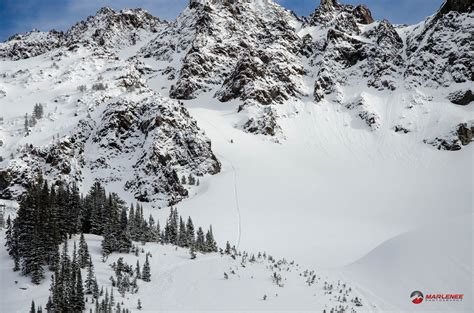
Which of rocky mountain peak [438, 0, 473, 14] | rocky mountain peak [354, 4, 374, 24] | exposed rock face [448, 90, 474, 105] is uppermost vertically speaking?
rocky mountain peak [354, 4, 374, 24]

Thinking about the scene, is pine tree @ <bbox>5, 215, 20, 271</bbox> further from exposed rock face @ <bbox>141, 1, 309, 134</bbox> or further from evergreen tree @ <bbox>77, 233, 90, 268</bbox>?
exposed rock face @ <bbox>141, 1, 309, 134</bbox>

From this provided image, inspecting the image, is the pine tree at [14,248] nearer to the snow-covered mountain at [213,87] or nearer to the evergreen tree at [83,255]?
the evergreen tree at [83,255]

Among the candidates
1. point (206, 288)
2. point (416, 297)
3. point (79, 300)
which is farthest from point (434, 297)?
point (79, 300)

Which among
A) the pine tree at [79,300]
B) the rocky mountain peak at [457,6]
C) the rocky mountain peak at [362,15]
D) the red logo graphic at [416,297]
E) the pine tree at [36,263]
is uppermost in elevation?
the rocky mountain peak at [362,15]

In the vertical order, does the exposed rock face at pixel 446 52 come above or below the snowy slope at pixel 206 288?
above

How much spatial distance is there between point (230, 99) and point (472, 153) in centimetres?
7409

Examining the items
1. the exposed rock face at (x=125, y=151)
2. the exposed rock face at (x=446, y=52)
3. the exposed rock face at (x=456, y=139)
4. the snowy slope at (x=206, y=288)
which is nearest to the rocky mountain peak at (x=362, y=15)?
the exposed rock face at (x=446, y=52)

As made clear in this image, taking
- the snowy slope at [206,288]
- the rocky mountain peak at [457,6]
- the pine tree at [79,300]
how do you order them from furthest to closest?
1. the rocky mountain peak at [457,6]
2. the snowy slope at [206,288]
3. the pine tree at [79,300]

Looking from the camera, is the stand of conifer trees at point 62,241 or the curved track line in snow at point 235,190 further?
the curved track line in snow at point 235,190

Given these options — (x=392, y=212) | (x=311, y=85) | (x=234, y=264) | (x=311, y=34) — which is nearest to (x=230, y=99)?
(x=311, y=85)

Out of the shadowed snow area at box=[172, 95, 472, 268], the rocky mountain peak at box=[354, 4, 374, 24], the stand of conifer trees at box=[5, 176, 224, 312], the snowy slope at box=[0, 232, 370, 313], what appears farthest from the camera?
the rocky mountain peak at box=[354, 4, 374, 24]

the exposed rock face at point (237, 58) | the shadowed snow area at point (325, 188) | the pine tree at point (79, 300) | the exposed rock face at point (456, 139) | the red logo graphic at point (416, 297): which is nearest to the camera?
the pine tree at point (79, 300)

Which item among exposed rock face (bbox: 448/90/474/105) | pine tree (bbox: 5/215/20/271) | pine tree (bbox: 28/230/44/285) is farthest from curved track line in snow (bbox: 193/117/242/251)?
exposed rock face (bbox: 448/90/474/105)

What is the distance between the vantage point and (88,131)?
107562mm
